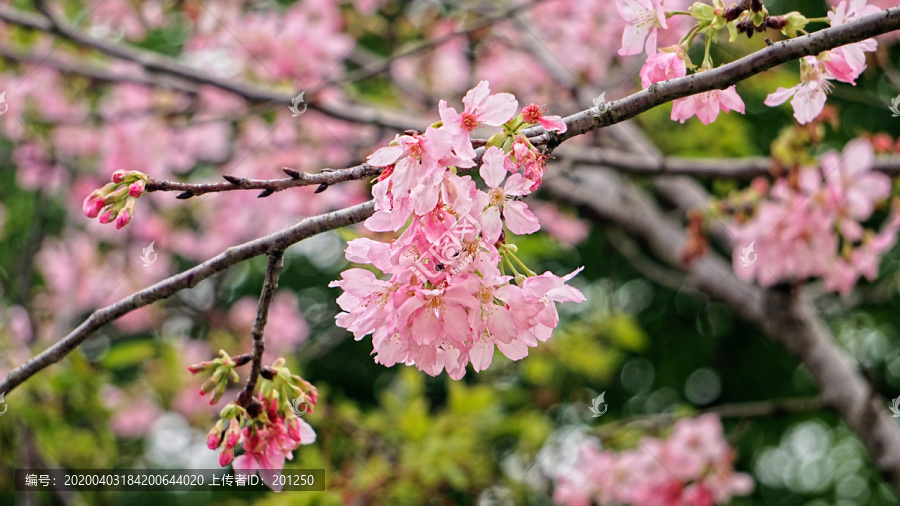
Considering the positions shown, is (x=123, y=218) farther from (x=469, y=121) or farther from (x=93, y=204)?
(x=469, y=121)

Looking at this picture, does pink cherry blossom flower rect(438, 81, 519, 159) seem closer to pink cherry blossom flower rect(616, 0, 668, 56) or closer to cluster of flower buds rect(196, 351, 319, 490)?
pink cherry blossom flower rect(616, 0, 668, 56)

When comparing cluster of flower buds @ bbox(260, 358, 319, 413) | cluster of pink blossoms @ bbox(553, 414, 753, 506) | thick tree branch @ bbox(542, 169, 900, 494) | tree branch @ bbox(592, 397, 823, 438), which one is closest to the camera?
cluster of flower buds @ bbox(260, 358, 319, 413)

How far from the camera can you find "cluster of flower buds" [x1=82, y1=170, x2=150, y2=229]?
0.79 meters

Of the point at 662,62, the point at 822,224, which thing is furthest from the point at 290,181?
the point at 822,224

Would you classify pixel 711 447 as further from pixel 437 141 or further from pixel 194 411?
pixel 194 411

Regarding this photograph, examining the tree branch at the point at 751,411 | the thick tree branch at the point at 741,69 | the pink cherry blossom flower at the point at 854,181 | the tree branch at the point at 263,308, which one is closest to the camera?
the thick tree branch at the point at 741,69

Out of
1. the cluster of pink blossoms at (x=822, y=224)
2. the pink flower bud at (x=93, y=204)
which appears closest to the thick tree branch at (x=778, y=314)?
the cluster of pink blossoms at (x=822, y=224)

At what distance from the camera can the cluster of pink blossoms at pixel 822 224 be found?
1.86 metres

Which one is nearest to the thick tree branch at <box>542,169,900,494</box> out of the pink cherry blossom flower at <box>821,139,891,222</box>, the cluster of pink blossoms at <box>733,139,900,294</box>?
the cluster of pink blossoms at <box>733,139,900,294</box>

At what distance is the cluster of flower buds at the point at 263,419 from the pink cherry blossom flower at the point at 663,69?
24.5 inches

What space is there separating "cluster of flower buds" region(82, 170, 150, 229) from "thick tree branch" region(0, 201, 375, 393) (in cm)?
10

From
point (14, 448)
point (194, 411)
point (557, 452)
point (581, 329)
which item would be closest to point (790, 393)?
point (581, 329)

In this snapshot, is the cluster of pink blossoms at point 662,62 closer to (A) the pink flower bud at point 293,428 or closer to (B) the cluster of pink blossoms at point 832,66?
(B) the cluster of pink blossoms at point 832,66

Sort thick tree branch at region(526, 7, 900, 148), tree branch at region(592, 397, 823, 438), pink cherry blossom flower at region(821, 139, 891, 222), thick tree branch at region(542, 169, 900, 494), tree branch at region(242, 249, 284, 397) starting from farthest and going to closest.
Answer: tree branch at region(592, 397, 823, 438) < thick tree branch at region(542, 169, 900, 494) < pink cherry blossom flower at region(821, 139, 891, 222) < tree branch at region(242, 249, 284, 397) < thick tree branch at region(526, 7, 900, 148)
